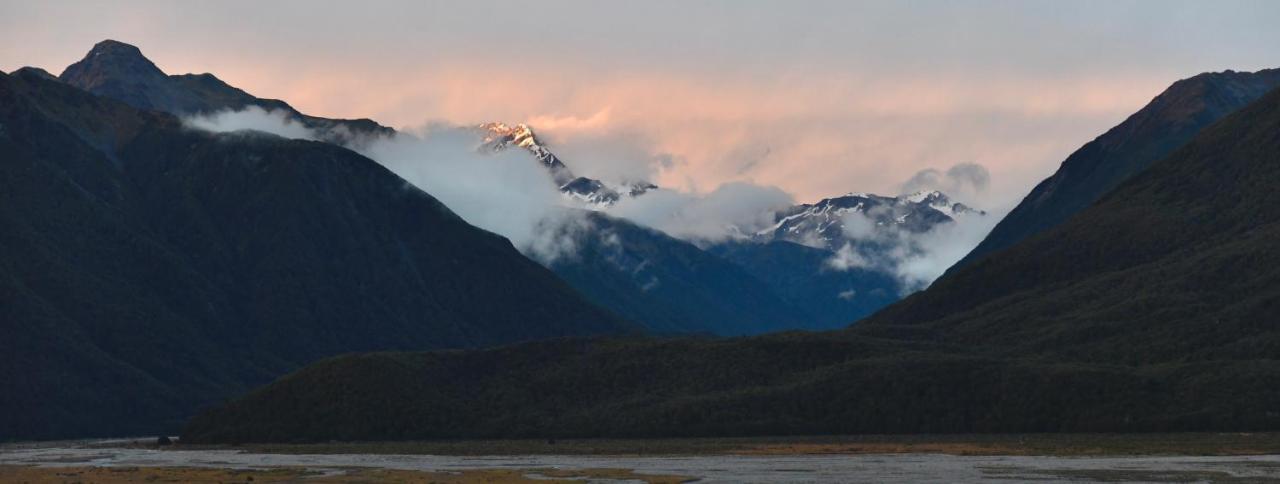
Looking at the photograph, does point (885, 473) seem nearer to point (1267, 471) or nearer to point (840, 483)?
point (840, 483)

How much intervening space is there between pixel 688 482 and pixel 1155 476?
150 ft

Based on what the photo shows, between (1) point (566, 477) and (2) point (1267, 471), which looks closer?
(2) point (1267, 471)

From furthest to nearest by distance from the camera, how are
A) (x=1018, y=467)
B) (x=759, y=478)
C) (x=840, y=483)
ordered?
(x=1018, y=467), (x=759, y=478), (x=840, y=483)

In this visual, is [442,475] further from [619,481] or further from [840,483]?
[840,483]

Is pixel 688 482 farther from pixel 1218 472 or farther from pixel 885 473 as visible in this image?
pixel 1218 472

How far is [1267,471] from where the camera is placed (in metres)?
177

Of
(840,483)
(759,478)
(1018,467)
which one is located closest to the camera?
(840,483)

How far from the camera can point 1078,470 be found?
189625 mm

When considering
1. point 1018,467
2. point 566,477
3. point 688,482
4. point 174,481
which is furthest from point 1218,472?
point 174,481

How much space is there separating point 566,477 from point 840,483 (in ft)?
115

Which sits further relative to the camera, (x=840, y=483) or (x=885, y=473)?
(x=885, y=473)

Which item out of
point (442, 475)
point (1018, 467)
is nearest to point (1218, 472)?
point (1018, 467)

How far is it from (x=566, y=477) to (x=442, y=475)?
47.7 ft

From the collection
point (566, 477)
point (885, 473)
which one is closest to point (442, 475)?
point (566, 477)
